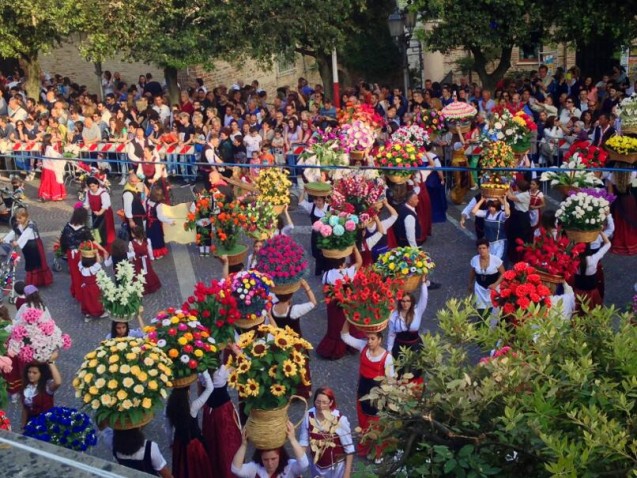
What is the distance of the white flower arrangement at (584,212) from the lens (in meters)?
11.6

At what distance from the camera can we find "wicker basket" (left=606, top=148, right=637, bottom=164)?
13.8 m

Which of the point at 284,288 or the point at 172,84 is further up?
the point at 172,84

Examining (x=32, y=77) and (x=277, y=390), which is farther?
(x=32, y=77)

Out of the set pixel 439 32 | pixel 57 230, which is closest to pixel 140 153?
pixel 57 230

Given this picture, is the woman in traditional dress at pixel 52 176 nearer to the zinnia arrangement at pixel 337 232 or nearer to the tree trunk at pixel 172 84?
the tree trunk at pixel 172 84

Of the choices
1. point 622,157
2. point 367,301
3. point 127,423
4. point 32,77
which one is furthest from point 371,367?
point 32,77

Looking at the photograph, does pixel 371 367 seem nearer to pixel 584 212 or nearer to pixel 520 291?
pixel 520 291

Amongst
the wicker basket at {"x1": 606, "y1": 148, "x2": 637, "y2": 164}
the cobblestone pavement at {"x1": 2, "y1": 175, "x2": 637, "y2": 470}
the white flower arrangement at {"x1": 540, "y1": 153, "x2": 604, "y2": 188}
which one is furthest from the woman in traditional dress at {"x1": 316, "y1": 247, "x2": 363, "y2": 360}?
the wicker basket at {"x1": 606, "y1": 148, "x2": 637, "y2": 164}

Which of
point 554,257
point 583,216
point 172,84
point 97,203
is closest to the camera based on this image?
point 554,257

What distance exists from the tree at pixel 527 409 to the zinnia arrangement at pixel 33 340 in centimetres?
531

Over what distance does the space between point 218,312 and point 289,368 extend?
1.69 meters

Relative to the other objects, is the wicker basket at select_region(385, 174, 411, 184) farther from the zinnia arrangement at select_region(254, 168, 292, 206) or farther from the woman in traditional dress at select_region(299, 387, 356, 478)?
the woman in traditional dress at select_region(299, 387, 356, 478)

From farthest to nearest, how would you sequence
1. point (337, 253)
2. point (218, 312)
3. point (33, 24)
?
point (33, 24)
point (337, 253)
point (218, 312)

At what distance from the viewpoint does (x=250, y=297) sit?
9.55 metres
